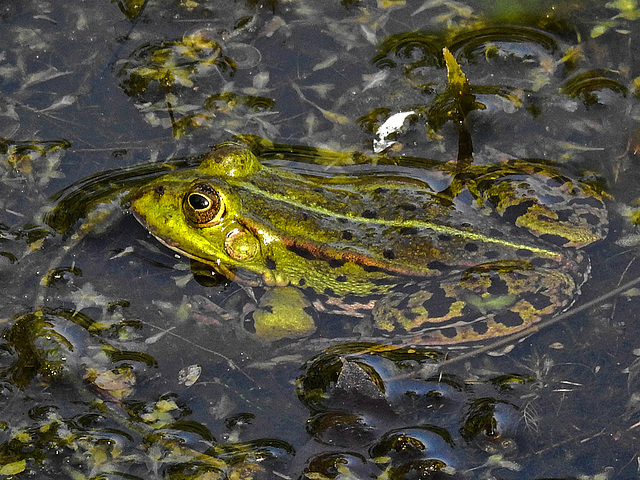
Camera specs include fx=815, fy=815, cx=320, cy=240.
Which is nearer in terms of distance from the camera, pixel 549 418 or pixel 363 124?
pixel 549 418

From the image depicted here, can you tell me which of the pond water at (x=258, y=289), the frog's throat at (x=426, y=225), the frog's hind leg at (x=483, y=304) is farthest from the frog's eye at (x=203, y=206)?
the frog's hind leg at (x=483, y=304)

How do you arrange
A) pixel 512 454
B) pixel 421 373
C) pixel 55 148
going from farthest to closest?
pixel 55 148
pixel 421 373
pixel 512 454

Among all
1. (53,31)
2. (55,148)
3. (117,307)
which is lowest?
(117,307)

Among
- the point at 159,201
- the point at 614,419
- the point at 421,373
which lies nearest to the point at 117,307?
the point at 159,201

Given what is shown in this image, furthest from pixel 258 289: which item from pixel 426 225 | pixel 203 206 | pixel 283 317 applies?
pixel 426 225

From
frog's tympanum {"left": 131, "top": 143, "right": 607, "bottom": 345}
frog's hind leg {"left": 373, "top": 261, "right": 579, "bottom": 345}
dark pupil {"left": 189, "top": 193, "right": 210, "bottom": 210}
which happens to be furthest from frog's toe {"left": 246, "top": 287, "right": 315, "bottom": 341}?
dark pupil {"left": 189, "top": 193, "right": 210, "bottom": 210}

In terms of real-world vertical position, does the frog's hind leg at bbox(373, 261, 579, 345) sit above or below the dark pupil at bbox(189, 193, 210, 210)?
below

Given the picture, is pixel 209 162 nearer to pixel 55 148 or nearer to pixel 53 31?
pixel 55 148

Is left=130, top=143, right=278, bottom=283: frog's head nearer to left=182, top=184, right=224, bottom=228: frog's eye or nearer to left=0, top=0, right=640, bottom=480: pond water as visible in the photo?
left=182, top=184, right=224, bottom=228: frog's eye
